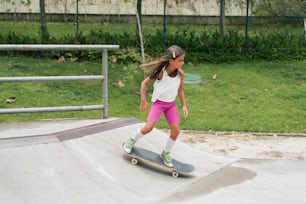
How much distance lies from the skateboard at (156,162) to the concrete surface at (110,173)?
0.07 m

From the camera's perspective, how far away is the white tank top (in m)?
5.53

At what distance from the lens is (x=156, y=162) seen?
5.70 meters

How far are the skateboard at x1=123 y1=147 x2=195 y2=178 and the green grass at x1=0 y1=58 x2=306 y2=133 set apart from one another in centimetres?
263

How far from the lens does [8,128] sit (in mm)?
6488

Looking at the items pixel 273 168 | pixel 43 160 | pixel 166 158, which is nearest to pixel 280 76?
pixel 273 168

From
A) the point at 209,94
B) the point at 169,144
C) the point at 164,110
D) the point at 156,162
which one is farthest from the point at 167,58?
the point at 209,94

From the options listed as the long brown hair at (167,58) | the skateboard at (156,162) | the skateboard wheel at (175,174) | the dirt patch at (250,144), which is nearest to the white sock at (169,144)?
the skateboard at (156,162)

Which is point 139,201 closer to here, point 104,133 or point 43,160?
point 43,160

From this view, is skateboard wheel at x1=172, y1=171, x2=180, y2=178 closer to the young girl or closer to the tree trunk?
the young girl

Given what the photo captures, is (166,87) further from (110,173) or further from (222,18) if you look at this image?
(222,18)

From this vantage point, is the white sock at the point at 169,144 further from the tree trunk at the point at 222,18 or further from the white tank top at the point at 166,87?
the tree trunk at the point at 222,18

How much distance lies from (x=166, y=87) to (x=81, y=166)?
1.25 meters

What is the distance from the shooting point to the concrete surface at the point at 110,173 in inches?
192

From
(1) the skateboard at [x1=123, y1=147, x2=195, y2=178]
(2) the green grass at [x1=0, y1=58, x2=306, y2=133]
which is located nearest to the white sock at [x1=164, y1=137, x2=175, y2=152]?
(1) the skateboard at [x1=123, y1=147, x2=195, y2=178]
